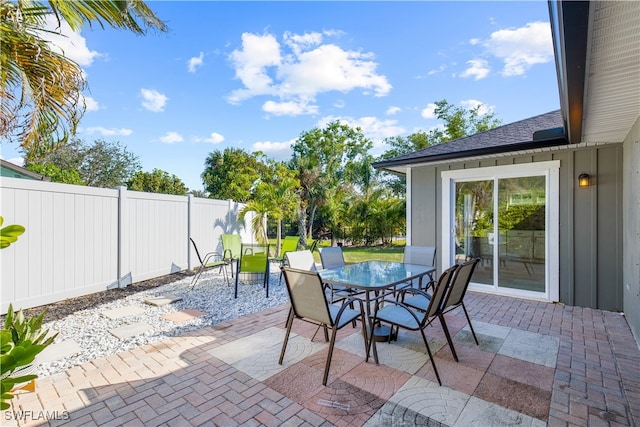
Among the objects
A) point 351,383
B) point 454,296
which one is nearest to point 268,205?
point 454,296

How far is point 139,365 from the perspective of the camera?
2.94m

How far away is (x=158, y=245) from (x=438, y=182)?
21.2 feet

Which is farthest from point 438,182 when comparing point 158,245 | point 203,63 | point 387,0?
point 203,63

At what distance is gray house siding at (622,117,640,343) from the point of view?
3.41 meters

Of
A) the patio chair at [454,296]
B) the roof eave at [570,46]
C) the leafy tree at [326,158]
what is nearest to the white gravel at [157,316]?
the patio chair at [454,296]

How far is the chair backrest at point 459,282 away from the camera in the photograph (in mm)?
2943

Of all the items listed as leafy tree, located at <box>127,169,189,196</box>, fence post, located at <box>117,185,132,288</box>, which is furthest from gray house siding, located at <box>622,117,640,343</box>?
leafy tree, located at <box>127,169,189,196</box>

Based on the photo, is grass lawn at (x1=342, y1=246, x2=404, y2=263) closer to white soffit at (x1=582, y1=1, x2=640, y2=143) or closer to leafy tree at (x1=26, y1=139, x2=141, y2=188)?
white soffit at (x1=582, y1=1, x2=640, y2=143)

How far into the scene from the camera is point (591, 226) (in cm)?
475

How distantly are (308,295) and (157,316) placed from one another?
2960 mm

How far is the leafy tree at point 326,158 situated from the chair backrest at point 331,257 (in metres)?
10.6

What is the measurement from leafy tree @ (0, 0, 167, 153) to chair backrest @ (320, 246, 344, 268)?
12.0ft

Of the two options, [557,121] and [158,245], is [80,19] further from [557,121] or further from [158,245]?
[557,121]

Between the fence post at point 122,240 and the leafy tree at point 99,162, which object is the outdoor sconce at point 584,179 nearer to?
the fence post at point 122,240
